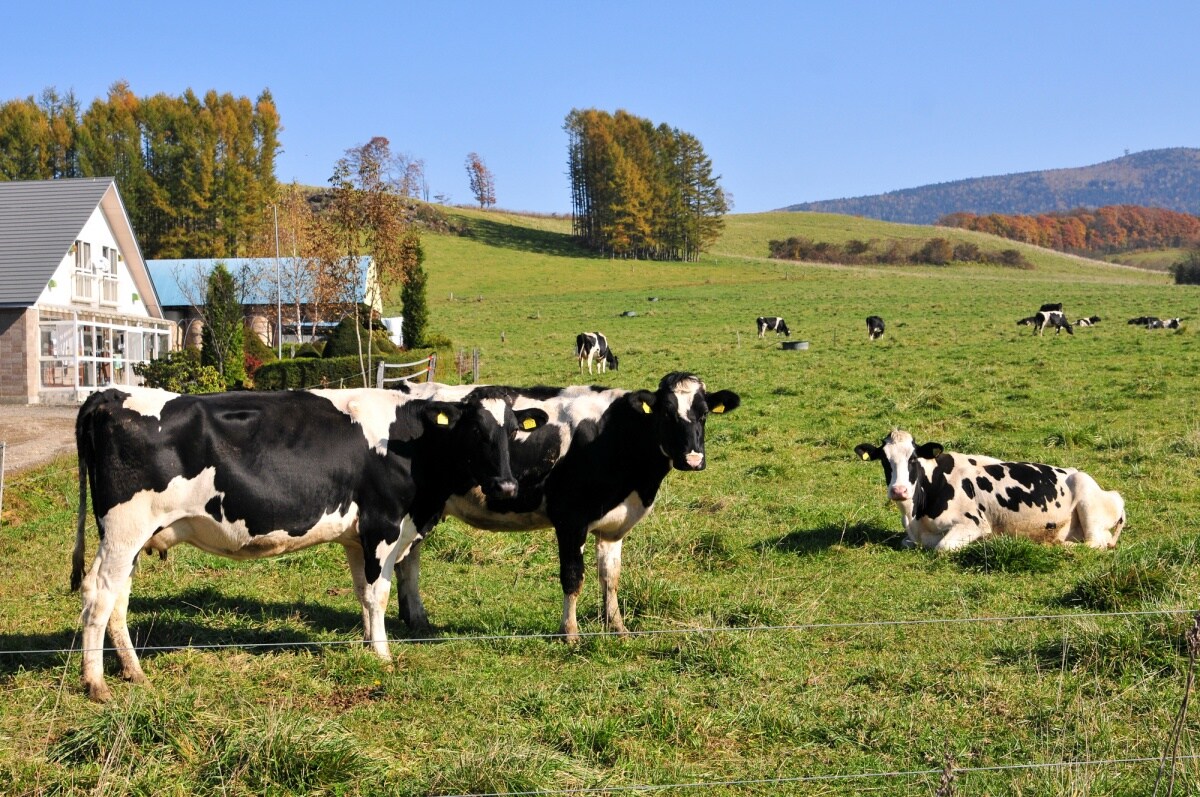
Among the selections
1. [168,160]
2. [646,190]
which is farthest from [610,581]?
[646,190]

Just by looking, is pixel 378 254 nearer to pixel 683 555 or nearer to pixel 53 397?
pixel 53 397

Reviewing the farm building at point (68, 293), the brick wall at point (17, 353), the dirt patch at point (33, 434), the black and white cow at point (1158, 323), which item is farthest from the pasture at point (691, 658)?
the black and white cow at point (1158, 323)

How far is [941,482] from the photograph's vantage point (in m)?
10.8

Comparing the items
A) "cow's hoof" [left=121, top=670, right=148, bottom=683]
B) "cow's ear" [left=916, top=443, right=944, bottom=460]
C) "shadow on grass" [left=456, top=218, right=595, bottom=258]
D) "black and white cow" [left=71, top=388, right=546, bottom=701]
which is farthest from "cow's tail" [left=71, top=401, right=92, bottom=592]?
"shadow on grass" [left=456, top=218, right=595, bottom=258]

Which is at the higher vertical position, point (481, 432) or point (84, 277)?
point (84, 277)

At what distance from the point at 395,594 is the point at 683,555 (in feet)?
9.10

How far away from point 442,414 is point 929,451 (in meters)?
5.57

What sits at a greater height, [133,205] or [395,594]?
[133,205]

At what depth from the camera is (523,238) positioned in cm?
10381

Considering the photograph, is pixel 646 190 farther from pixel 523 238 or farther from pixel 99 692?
pixel 99 692

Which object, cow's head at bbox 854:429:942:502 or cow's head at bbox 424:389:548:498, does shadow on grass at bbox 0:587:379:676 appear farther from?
cow's head at bbox 854:429:942:502

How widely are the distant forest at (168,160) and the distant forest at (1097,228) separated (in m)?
107

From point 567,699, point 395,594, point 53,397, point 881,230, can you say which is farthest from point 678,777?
point 881,230

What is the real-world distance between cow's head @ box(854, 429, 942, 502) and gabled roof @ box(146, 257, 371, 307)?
38845 millimetres
